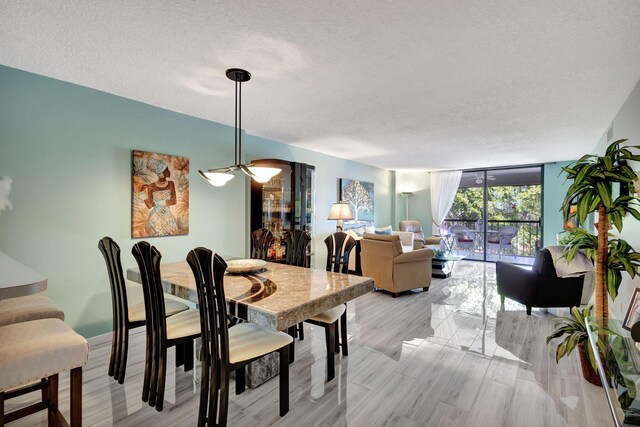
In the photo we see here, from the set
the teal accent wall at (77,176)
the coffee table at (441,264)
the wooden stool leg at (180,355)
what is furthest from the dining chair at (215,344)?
the coffee table at (441,264)

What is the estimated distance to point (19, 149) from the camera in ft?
8.28

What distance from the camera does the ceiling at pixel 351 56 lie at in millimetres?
1758

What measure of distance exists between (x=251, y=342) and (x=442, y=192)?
7424mm

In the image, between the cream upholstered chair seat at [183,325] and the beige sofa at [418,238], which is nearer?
the cream upholstered chair seat at [183,325]

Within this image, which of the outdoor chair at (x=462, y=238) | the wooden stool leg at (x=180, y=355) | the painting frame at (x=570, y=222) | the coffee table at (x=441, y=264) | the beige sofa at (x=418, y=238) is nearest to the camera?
the painting frame at (x=570, y=222)

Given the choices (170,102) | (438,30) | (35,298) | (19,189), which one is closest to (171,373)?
(35,298)

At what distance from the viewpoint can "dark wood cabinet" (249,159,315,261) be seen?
4.42 metres

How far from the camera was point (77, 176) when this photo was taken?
9.27ft

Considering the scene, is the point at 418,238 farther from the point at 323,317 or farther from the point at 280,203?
the point at 323,317

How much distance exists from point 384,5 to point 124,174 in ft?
9.37

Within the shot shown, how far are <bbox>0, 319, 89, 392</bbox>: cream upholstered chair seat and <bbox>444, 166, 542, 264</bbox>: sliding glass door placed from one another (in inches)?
321

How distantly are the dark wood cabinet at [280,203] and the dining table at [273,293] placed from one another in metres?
1.68

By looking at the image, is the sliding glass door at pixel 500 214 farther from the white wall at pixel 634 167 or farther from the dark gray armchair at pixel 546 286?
the white wall at pixel 634 167

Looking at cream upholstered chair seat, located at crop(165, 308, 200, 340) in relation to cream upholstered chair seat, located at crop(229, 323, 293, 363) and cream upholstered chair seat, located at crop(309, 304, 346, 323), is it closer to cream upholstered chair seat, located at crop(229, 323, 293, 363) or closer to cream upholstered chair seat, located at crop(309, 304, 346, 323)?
cream upholstered chair seat, located at crop(229, 323, 293, 363)
